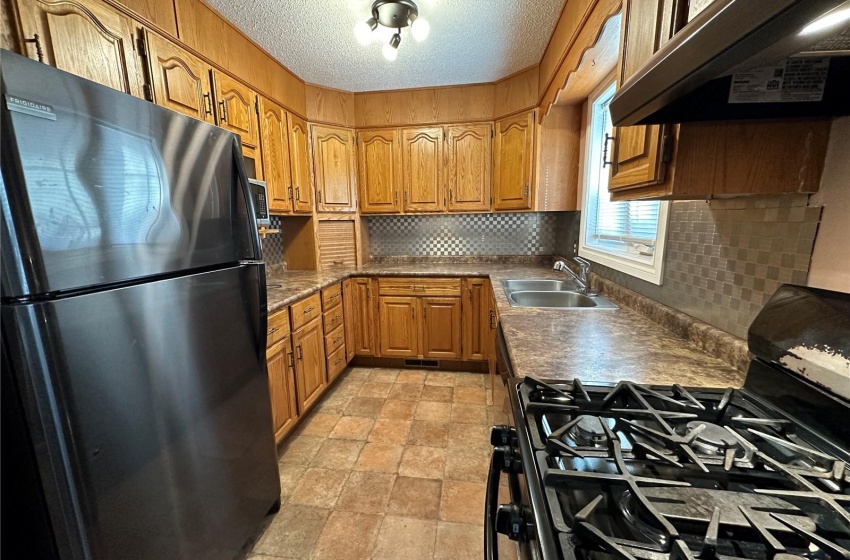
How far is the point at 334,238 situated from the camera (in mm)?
3145

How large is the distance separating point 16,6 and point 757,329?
2.34 meters

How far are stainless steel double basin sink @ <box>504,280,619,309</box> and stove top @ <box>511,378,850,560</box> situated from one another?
3.72ft

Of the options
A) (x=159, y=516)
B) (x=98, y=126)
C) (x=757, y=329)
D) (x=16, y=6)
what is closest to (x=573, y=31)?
(x=757, y=329)

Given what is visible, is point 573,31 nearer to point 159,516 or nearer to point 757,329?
point 757,329

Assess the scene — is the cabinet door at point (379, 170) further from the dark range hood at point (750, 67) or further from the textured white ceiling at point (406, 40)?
the dark range hood at point (750, 67)

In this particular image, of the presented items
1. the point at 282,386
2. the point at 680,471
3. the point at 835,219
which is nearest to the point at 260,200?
the point at 282,386

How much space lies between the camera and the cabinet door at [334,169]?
2.92m

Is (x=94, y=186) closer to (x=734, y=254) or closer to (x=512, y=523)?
(x=512, y=523)

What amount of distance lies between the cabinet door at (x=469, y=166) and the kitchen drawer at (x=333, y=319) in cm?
135

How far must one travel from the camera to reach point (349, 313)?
295 centimetres

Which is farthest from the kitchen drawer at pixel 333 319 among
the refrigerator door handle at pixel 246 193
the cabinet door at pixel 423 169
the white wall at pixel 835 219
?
the white wall at pixel 835 219

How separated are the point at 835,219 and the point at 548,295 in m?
1.50

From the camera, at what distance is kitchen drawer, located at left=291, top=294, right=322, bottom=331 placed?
81.2 inches

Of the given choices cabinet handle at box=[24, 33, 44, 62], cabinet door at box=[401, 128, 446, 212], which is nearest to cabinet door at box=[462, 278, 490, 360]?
cabinet door at box=[401, 128, 446, 212]
